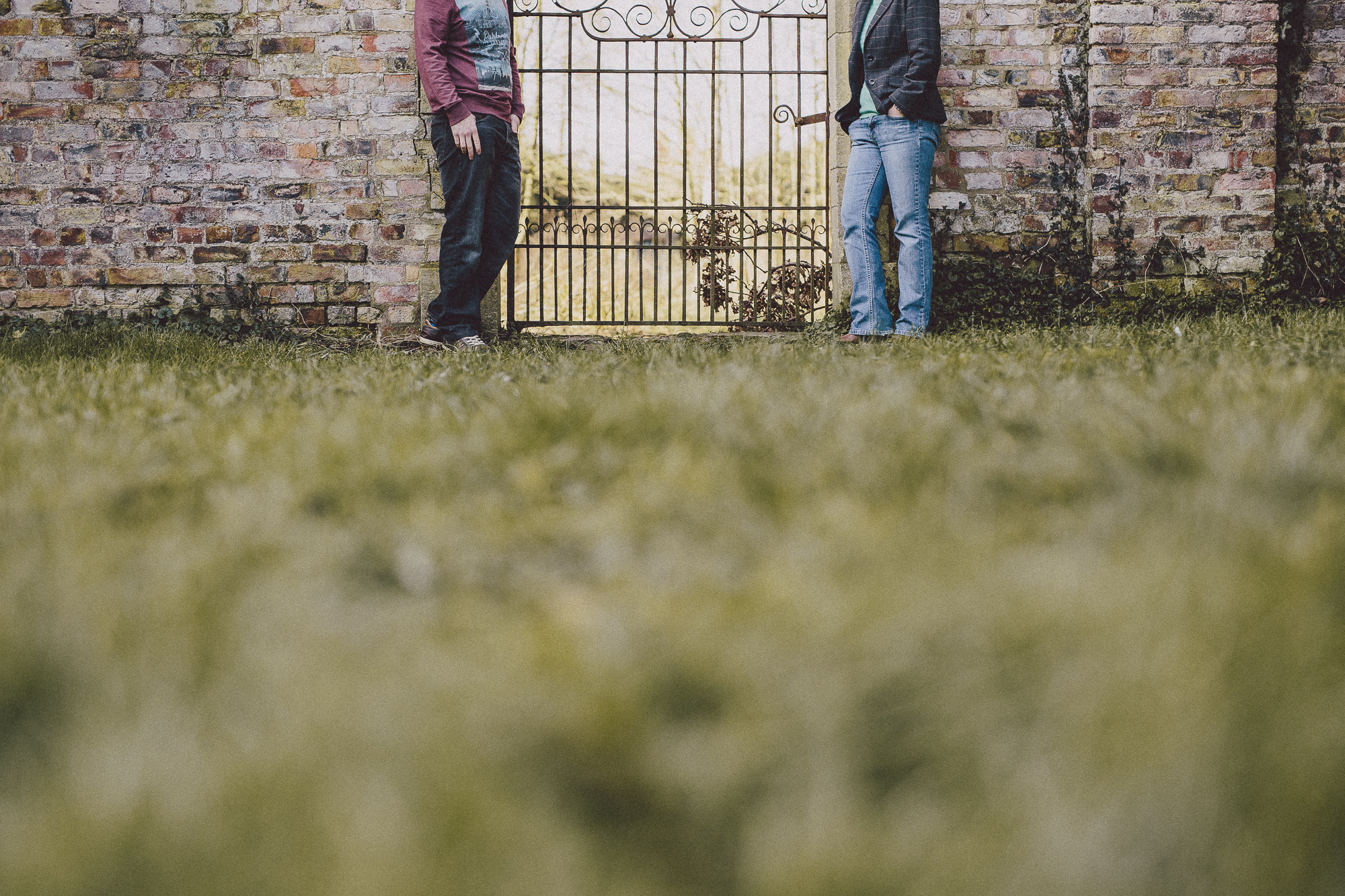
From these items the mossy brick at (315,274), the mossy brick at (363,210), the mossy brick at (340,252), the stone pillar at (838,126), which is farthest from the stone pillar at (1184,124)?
the mossy brick at (315,274)

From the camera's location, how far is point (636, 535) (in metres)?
1.01

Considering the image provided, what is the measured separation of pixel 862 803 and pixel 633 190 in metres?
7.89

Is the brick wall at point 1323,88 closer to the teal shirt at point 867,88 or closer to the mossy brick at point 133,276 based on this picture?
the teal shirt at point 867,88

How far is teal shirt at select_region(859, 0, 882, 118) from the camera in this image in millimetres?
4484

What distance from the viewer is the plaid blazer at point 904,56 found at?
4.35 meters

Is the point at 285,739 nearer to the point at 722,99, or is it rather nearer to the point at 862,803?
the point at 862,803

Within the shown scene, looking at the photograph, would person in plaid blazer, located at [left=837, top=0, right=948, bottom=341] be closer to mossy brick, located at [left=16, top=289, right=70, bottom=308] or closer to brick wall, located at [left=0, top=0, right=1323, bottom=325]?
brick wall, located at [left=0, top=0, right=1323, bottom=325]

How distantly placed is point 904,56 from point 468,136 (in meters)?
2.06

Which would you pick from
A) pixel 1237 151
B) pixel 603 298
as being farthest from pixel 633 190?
pixel 1237 151

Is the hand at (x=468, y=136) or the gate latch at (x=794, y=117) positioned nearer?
the hand at (x=468, y=136)

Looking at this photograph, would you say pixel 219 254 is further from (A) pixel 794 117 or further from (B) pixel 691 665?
(B) pixel 691 665

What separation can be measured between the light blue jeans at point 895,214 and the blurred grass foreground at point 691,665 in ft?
10.5

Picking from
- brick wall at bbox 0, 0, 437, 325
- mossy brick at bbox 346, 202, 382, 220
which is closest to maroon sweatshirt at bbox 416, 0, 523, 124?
brick wall at bbox 0, 0, 437, 325

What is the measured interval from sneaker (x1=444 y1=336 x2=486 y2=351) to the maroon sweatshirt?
3.29 ft
